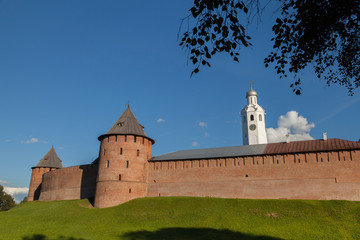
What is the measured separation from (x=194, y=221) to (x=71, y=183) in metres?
18.8

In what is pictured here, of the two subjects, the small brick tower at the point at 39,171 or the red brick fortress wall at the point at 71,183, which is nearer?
the red brick fortress wall at the point at 71,183

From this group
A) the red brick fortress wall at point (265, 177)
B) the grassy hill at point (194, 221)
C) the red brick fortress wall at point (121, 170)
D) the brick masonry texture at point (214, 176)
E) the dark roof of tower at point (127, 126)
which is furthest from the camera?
the dark roof of tower at point (127, 126)

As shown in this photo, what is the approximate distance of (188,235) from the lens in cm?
2052

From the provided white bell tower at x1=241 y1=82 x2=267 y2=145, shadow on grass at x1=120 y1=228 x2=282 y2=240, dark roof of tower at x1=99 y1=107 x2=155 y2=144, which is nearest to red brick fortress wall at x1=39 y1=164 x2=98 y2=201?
dark roof of tower at x1=99 y1=107 x2=155 y2=144

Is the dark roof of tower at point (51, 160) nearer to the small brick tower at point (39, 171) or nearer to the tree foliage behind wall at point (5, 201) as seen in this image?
the small brick tower at point (39, 171)

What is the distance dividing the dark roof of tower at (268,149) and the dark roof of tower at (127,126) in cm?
360

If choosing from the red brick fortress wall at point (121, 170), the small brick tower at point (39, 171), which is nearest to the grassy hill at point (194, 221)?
the red brick fortress wall at point (121, 170)

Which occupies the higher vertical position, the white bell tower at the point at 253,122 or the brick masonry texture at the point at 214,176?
the white bell tower at the point at 253,122

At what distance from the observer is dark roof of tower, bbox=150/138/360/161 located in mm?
27594

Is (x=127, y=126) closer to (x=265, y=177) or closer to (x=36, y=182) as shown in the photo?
(x=265, y=177)

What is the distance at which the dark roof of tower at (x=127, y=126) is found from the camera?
107 feet

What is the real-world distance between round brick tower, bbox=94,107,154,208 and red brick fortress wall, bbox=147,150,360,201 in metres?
1.65

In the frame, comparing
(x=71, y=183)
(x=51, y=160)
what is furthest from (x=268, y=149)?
(x=51, y=160)

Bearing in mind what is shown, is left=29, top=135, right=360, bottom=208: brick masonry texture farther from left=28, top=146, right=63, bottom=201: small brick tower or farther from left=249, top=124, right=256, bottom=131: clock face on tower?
left=249, top=124, right=256, bottom=131: clock face on tower
